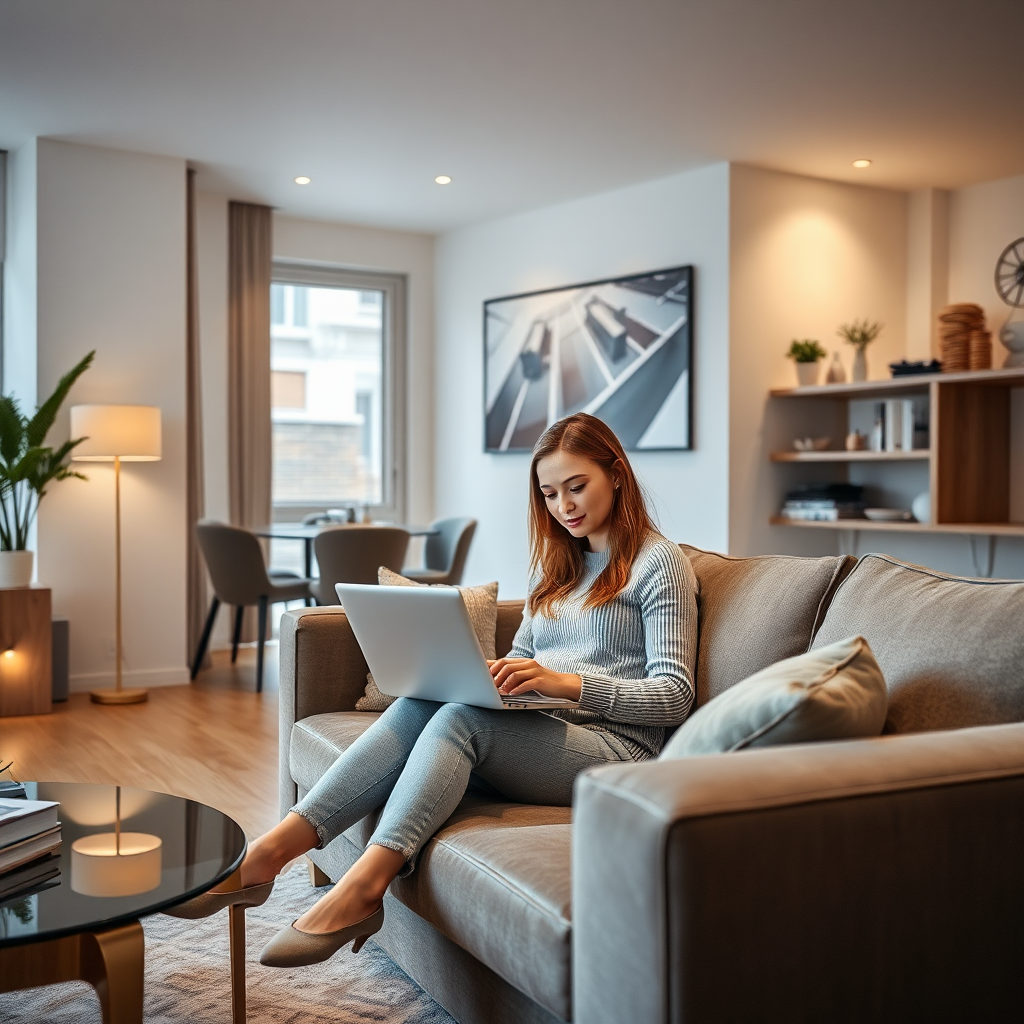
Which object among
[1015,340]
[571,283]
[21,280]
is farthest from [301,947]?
[571,283]

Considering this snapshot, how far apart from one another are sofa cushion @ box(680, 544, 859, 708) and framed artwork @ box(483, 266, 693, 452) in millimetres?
3386

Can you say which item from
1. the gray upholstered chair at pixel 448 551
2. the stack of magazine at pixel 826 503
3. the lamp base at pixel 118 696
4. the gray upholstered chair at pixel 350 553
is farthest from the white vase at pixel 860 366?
the lamp base at pixel 118 696

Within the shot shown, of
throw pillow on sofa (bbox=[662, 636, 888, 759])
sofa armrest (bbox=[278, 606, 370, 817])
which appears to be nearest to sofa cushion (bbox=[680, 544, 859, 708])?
throw pillow on sofa (bbox=[662, 636, 888, 759])

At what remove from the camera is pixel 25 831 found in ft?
5.65

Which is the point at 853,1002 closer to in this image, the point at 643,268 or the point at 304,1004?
the point at 304,1004

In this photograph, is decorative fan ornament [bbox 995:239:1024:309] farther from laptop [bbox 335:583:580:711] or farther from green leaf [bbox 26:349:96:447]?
laptop [bbox 335:583:580:711]

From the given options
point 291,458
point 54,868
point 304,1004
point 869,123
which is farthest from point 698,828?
point 291,458

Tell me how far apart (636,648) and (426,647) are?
44cm

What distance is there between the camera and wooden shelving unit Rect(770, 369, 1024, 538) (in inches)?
198

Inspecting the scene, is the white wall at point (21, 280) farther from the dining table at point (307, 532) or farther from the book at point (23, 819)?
the book at point (23, 819)

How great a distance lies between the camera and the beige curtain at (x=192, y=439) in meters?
5.58

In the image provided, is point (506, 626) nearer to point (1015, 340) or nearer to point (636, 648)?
point (636, 648)

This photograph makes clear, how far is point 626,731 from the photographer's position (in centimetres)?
200

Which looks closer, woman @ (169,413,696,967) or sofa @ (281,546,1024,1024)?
sofa @ (281,546,1024,1024)
